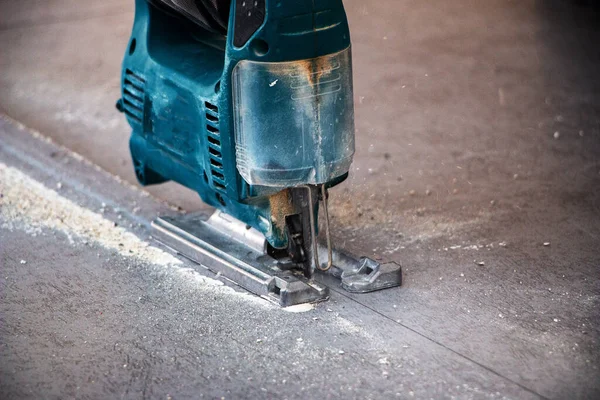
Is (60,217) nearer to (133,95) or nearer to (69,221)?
(69,221)

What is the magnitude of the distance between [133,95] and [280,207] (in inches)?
30.6

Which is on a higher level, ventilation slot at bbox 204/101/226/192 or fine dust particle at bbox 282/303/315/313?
ventilation slot at bbox 204/101/226/192

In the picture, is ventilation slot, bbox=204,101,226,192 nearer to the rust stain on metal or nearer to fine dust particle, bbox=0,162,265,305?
the rust stain on metal

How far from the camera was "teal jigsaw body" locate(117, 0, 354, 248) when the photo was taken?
272 centimetres

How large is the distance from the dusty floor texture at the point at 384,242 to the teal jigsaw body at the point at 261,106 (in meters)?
0.38

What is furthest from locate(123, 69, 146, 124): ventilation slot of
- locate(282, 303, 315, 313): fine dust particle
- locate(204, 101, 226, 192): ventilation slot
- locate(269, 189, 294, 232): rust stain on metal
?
locate(282, 303, 315, 313): fine dust particle

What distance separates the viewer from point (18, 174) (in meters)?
4.12

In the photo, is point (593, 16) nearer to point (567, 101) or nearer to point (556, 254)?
point (567, 101)

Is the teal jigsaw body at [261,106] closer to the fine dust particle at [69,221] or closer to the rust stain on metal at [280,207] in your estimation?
the rust stain on metal at [280,207]

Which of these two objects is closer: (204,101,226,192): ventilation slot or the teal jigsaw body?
the teal jigsaw body

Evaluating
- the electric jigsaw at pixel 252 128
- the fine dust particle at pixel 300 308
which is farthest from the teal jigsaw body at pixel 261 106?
the fine dust particle at pixel 300 308

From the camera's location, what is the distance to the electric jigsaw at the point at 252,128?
274 centimetres

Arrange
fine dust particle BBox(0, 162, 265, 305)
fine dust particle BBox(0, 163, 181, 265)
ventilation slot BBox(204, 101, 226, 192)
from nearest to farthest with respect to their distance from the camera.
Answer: ventilation slot BBox(204, 101, 226, 192), fine dust particle BBox(0, 162, 265, 305), fine dust particle BBox(0, 163, 181, 265)

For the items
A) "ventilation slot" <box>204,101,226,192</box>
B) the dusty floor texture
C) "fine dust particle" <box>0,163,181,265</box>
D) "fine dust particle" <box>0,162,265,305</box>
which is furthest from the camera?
"fine dust particle" <box>0,163,181,265</box>
